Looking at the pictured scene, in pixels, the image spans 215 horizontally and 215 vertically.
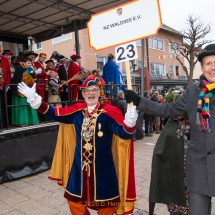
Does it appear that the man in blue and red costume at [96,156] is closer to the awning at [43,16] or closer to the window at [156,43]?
the awning at [43,16]

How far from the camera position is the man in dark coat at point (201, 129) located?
6.64 ft

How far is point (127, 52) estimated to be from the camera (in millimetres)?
2643

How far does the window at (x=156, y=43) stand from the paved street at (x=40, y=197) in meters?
21.8

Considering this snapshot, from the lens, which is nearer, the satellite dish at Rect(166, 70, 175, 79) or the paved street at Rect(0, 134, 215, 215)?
the paved street at Rect(0, 134, 215, 215)

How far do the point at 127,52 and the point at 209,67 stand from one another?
34.3 inches

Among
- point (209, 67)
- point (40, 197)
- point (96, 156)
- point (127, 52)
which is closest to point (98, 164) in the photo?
point (96, 156)

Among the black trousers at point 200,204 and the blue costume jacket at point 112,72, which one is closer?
the black trousers at point 200,204

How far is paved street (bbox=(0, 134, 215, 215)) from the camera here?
140 inches

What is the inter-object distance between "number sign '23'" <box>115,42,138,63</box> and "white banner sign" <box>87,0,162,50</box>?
0.32 ft

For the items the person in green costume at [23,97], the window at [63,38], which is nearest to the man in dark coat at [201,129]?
the person in green costume at [23,97]

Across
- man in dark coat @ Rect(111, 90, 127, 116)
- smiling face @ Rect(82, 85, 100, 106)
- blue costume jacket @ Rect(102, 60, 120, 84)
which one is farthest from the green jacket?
blue costume jacket @ Rect(102, 60, 120, 84)

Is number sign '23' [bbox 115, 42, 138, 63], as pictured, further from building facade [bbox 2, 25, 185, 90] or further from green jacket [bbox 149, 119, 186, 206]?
building facade [bbox 2, 25, 185, 90]

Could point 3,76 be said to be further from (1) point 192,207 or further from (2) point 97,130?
(1) point 192,207

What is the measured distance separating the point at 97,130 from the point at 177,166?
92cm
